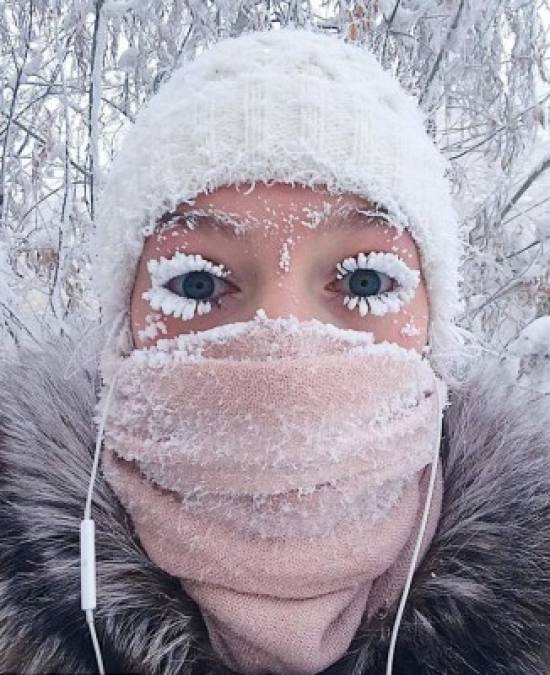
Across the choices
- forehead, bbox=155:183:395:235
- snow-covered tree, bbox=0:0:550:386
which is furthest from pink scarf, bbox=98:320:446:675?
snow-covered tree, bbox=0:0:550:386

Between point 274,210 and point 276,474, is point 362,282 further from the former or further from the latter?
point 276,474

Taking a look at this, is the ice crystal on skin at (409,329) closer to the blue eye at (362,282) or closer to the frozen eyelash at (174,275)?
the blue eye at (362,282)

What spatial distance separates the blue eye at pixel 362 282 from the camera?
1.00 metres

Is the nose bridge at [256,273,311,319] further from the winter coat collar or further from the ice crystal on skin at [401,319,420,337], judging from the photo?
the winter coat collar

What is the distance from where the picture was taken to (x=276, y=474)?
910 mm

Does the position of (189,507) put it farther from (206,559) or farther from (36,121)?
(36,121)

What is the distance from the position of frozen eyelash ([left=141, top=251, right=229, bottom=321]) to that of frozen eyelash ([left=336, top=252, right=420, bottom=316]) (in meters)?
0.17

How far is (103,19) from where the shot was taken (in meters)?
2.04

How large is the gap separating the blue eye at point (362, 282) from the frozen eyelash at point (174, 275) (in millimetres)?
167

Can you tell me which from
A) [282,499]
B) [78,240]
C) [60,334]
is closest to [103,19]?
[78,240]

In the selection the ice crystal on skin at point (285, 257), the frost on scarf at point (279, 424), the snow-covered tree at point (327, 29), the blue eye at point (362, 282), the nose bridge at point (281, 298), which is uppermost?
the snow-covered tree at point (327, 29)

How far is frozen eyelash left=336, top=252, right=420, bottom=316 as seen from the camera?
987 mm

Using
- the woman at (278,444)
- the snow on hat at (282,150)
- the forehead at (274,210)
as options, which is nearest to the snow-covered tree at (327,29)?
the snow on hat at (282,150)

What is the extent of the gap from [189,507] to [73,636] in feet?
0.75
